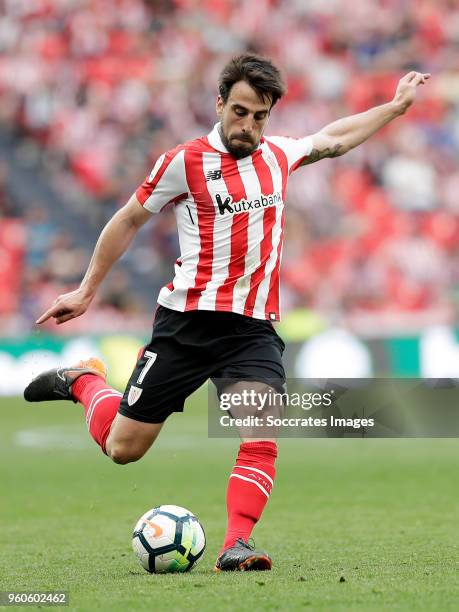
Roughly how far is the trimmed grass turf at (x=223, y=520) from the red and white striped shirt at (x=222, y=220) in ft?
4.04

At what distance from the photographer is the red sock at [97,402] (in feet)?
19.7

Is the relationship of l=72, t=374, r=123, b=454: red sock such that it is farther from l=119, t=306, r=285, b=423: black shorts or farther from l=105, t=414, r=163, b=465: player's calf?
l=119, t=306, r=285, b=423: black shorts

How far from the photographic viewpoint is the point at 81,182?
63.4ft

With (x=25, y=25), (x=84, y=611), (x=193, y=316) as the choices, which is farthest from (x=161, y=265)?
(x=84, y=611)

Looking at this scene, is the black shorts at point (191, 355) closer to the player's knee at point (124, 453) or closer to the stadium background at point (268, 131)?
the player's knee at point (124, 453)

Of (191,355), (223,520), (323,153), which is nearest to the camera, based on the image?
(191,355)

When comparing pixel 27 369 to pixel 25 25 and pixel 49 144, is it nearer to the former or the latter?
pixel 49 144

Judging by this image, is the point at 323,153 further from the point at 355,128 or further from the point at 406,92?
the point at 406,92

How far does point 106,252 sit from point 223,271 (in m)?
0.58

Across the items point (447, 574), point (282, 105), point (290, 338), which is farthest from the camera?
point (282, 105)

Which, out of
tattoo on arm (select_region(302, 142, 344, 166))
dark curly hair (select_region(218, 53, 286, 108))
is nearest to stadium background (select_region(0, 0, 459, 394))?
tattoo on arm (select_region(302, 142, 344, 166))

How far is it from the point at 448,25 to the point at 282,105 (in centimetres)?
363

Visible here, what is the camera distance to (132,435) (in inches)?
224

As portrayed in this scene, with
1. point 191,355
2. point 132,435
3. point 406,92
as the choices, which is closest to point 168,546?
point 132,435
